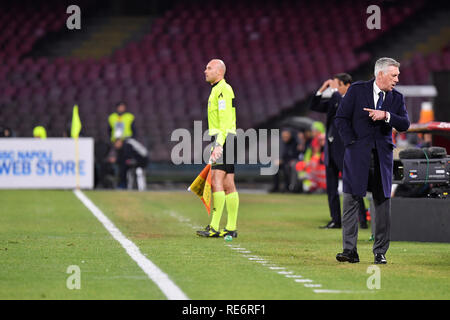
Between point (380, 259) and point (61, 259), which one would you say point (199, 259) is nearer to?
point (61, 259)

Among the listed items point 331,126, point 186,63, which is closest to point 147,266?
point 331,126

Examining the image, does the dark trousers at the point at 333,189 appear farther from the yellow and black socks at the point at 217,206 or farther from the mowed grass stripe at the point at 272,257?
the yellow and black socks at the point at 217,206

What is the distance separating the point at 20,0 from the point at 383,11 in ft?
42.4

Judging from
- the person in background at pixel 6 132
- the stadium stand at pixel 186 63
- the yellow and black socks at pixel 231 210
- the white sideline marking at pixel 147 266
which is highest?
the stadium stand at pixel 186 63

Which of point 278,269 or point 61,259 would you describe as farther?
point 61,259

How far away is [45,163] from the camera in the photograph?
886 inches

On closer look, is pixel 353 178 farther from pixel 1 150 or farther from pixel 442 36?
pixel 442 36

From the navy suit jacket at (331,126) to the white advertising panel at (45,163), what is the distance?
10.2 meters

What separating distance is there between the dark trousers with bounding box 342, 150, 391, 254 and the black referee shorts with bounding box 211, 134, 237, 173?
7.97 ft

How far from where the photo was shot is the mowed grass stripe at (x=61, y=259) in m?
7.12

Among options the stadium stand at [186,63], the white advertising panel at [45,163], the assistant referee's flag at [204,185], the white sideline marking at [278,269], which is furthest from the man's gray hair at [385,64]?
the stadium stand at [186,63]

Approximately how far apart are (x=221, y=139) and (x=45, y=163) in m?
12.0

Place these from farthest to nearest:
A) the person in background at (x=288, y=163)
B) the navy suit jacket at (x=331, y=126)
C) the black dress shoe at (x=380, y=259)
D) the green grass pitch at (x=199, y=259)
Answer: the person in background at (x=288, y=163) < the navy suit jacket at (x=331, y=126) < the black dress shoe at (x=380, y=259) < the green grass pitch at (x=199, y=259)
